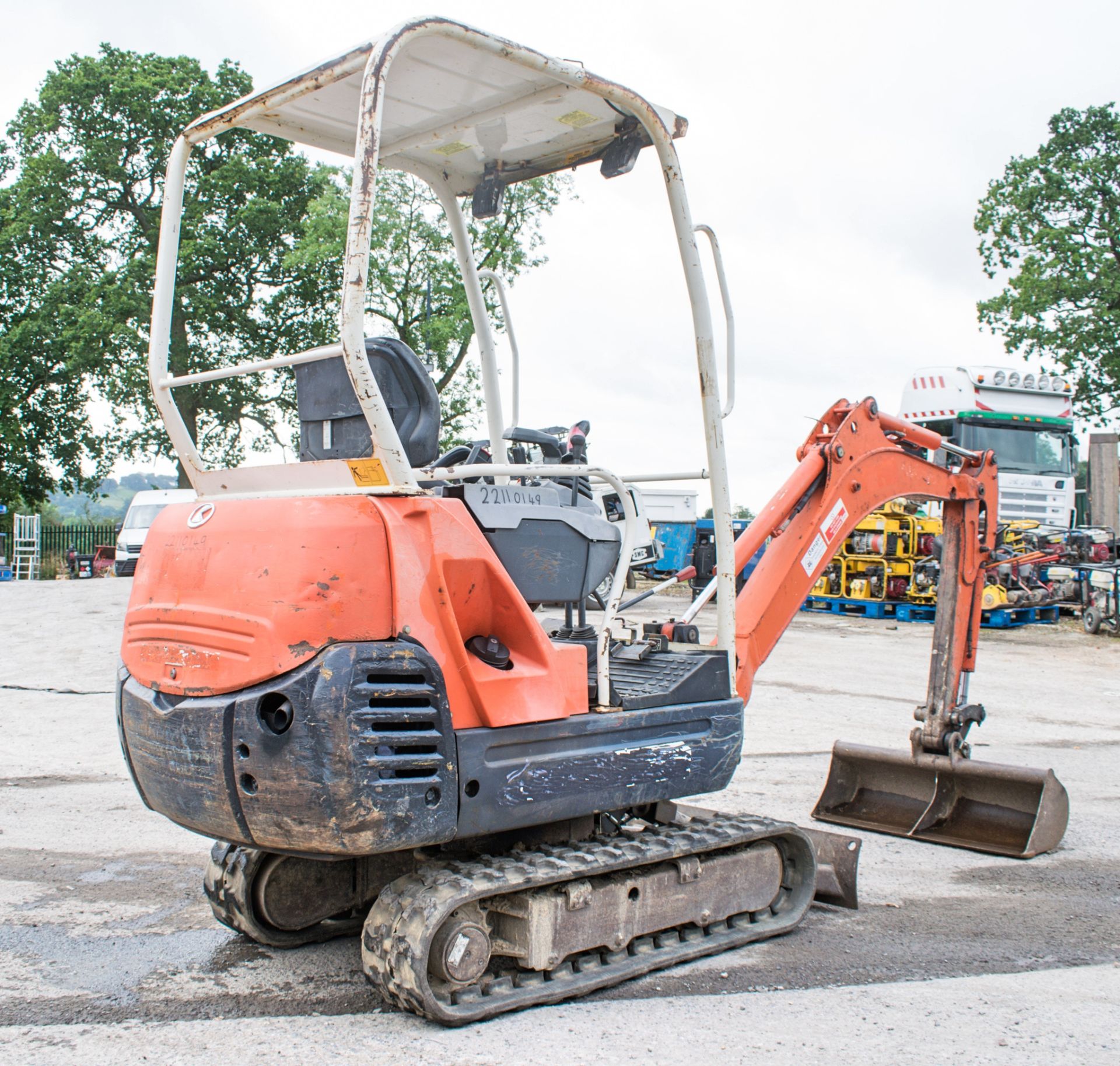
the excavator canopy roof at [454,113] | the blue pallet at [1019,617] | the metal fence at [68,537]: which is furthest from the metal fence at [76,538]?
the excavator canopy roof at [454,113]

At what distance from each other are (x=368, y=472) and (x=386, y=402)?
274 mm

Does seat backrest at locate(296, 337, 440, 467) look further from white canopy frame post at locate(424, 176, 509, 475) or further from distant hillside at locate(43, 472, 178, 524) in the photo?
distant hillside at locate(43, 472, 178, 524)

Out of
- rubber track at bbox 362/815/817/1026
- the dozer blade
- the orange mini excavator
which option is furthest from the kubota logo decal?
the dozer blade

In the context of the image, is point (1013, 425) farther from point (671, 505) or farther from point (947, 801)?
point (947, 801)

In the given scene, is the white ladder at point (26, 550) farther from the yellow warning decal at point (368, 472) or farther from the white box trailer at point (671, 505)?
the yellow warning decal at point (368, 472)

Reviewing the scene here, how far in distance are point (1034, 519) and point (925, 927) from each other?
1556cm

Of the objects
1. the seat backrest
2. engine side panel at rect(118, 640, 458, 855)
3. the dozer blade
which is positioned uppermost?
the seat backrest

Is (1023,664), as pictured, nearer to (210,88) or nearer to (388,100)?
(388,100)

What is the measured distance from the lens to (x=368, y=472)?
11.9 feet

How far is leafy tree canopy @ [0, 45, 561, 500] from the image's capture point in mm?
17312

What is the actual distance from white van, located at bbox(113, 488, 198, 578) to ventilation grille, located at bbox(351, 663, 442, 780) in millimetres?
22334

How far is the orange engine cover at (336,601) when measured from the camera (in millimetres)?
3484

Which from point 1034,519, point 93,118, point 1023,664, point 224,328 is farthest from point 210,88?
point 1023,664

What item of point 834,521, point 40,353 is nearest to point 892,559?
point 834,521
